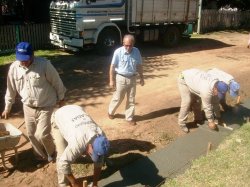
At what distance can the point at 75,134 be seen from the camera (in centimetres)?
476

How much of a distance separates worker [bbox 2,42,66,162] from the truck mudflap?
8910 mm

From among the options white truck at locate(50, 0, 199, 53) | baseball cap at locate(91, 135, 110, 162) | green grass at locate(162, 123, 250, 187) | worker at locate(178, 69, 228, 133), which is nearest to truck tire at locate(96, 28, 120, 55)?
white truck at locate(50, 0, 199, 53)

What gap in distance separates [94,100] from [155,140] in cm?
294

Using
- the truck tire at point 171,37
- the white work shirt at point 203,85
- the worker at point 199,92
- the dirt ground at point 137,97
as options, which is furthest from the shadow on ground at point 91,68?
the white work shirt at point 203,85

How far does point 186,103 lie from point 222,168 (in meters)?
1.81

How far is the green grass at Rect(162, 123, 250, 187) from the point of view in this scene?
6031mm

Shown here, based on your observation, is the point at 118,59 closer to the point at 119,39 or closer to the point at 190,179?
the point at 190,179

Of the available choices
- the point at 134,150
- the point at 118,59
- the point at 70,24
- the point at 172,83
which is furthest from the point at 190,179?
the point at 70,24

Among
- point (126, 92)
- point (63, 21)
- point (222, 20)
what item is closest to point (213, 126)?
point (126, 92)

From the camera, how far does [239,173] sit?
6.31 metres

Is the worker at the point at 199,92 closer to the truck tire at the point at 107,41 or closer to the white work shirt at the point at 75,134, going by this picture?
the white work shirt at the point at 75,134

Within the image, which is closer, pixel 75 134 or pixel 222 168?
pixel 75 134

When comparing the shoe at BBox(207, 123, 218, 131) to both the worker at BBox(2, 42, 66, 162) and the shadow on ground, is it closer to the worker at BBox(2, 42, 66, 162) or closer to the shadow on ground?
the shadow on ground

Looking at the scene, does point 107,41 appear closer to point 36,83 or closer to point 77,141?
point 36,83
